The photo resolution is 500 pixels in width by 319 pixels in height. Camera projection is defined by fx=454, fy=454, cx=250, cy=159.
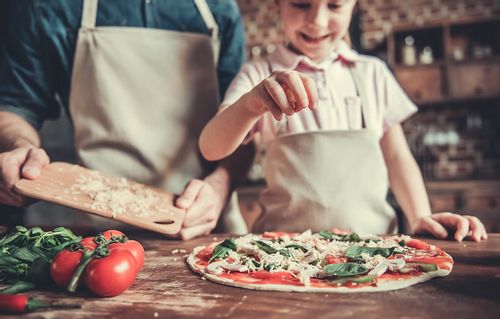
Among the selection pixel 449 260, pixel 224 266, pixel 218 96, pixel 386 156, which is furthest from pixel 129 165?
pixel 449 260

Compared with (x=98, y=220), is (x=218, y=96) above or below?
above

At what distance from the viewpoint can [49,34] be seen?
1397 millimetres

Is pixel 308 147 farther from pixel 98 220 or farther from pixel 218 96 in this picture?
pixel 98 220

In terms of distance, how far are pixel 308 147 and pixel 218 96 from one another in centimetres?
39

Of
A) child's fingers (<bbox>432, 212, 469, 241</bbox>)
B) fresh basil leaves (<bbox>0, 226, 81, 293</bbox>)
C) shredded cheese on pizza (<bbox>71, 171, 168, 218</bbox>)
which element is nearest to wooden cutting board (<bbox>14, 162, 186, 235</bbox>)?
shredded cheese on pizza (<bbox>71, 171, 168, 218</bbox>)

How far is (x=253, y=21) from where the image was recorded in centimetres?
440

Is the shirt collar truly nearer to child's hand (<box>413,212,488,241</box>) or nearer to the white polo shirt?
the white polo shirt

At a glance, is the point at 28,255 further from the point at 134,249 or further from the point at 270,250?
the point at 270,250

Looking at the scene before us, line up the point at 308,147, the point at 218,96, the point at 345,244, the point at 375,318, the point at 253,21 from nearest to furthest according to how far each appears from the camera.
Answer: the point at 375,318
the point at 345,244
the point at 308,147
the point at 218,96
the point at 253,21

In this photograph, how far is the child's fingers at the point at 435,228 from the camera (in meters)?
1.08

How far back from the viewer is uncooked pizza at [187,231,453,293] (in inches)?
28.5

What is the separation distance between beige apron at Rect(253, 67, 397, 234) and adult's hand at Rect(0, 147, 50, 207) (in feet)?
2.06

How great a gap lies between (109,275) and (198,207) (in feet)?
1.73

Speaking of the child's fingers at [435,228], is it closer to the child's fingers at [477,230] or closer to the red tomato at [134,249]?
the child's fingers at [477,230]
